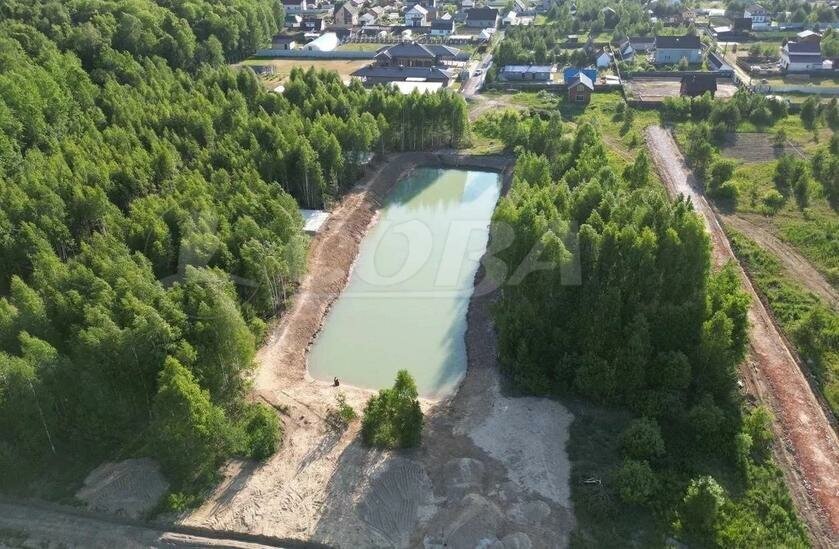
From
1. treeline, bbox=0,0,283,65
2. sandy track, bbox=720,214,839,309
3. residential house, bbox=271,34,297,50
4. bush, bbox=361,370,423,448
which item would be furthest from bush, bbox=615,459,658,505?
residential house, bbox=271,34,297,50

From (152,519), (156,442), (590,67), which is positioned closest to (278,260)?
(156,442)

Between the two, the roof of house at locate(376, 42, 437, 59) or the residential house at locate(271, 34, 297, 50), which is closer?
the roof of house at locate(376, 42, 437, 59)

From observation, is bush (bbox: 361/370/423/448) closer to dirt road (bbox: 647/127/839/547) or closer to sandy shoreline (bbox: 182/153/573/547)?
sandy shoreline (bbox: 182/153/573/547)

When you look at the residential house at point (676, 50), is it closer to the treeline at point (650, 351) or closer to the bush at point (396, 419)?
the treeline at point (650, 351)

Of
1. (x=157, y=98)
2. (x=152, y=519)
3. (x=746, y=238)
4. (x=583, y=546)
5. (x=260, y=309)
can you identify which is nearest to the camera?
(x=583, y=546)

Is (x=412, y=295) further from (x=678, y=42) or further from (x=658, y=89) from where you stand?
(x=678, y=42)

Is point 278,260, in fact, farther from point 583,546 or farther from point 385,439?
point 583,546
